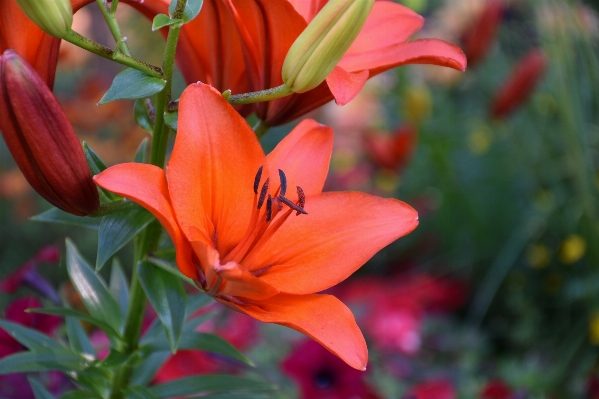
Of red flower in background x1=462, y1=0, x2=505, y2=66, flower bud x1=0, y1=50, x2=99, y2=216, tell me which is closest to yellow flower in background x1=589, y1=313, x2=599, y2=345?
red flower in background x1=462, y1=0, x2=505, y2=66

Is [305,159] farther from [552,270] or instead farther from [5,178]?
[5,178]

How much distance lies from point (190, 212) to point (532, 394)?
110 cm

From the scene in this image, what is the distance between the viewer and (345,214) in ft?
1.58

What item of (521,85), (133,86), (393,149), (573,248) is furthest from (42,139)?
(573,248)

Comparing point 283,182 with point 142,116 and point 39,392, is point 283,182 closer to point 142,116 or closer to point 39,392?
point 142,116

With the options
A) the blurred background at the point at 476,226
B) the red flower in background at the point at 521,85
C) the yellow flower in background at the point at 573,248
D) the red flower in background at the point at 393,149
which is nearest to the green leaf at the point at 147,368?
the blurred background at the point at 476,226

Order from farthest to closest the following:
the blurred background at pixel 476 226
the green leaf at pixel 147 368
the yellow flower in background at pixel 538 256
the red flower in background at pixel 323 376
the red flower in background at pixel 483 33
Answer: the yellow flower in background at pixel 538 256 → the red flower in background at pixel 483 33 → the blurred background at pixel 476 226 → the red flower in background at pixel 323 376 → the green leaf at pixel 147 368

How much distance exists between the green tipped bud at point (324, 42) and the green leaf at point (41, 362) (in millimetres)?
319

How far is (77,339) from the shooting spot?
0.61m

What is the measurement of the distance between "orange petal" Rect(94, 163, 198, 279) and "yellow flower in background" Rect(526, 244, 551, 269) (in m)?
1.50

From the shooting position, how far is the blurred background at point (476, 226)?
1.29 meters

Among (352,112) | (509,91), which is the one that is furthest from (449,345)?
(352,112)

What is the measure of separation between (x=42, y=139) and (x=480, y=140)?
1.68 meters

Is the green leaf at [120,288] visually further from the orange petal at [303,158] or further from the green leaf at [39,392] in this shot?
the orange petal at [303,158]
